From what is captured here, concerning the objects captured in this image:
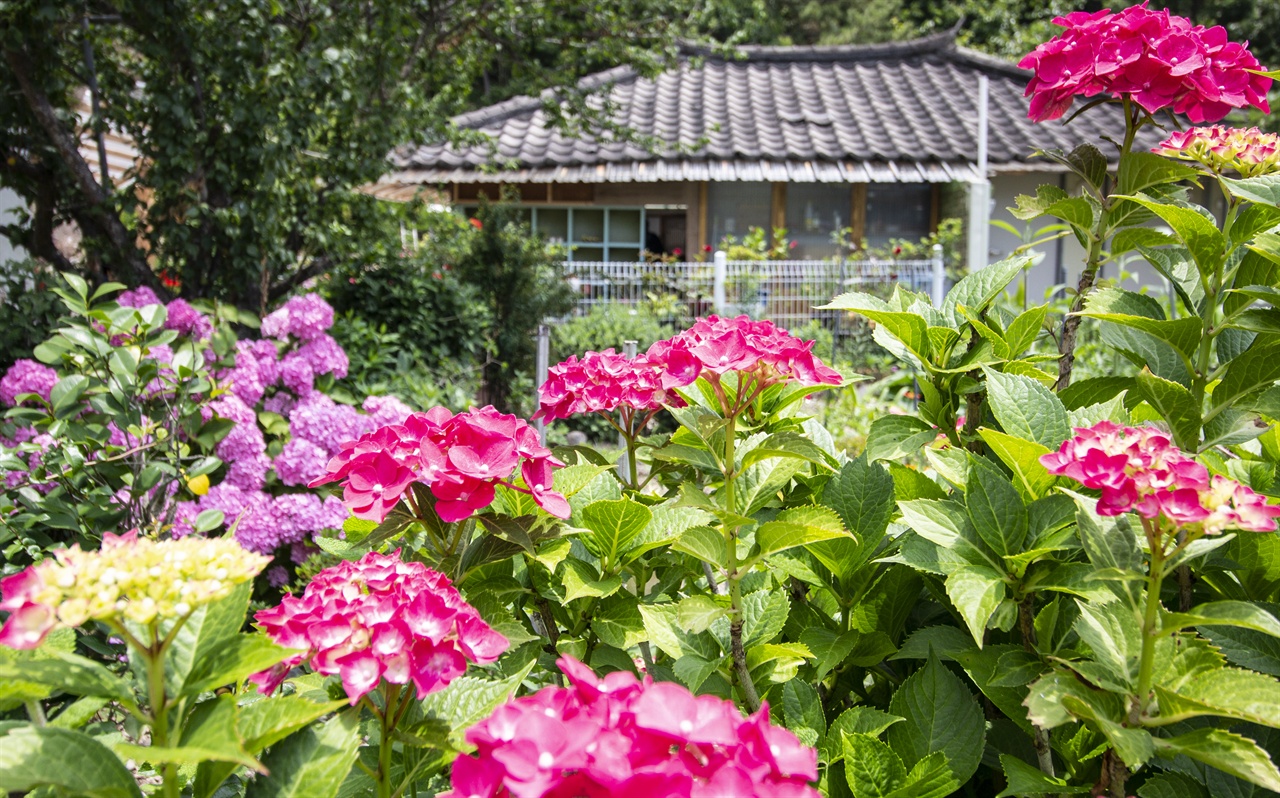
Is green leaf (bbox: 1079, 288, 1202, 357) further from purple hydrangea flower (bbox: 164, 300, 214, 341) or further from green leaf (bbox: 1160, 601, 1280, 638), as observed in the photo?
purple hydrangea flower (bbox: 164, 300, 214, 341)

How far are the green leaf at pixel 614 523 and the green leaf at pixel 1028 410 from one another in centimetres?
43

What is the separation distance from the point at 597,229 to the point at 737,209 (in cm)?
188

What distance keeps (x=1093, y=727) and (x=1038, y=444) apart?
0.29 m

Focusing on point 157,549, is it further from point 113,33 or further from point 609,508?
point 113,33

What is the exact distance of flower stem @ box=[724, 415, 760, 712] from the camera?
3.00 feet

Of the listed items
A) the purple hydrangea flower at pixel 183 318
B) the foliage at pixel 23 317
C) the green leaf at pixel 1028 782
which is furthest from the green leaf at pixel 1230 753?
the foliage at pixel 23 317

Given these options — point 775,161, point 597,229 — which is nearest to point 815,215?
point 775,161

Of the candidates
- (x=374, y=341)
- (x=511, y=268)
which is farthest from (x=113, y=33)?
(x=511, y=268)

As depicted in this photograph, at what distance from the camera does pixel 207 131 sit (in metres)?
3.72

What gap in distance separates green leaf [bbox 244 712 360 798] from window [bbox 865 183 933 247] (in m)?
11.5

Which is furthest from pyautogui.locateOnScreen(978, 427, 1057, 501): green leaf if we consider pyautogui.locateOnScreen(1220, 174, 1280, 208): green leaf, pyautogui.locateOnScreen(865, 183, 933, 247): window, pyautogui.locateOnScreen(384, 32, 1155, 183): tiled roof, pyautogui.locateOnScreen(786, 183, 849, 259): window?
pyautogui.locateOnScreen(865, 183, 933, 247): window

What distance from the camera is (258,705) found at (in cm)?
66

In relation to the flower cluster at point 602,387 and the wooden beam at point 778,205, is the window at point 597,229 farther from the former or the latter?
the flower cluster at point 602,387

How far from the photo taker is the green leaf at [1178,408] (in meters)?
0.96
